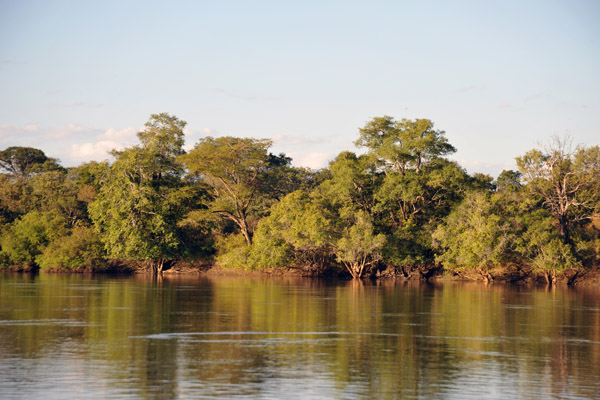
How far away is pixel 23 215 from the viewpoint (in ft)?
301

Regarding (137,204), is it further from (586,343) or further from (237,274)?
(586,343)

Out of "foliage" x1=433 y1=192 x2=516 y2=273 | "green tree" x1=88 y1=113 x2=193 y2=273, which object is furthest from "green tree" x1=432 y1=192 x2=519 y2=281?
"green tree" x1=88 y1=113 x2=193 y2=273

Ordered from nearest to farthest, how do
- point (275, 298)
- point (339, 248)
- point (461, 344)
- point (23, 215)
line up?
point (461, 344) < point (275, 298) < point (339, 248) < point (23, 215)

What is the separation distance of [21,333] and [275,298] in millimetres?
22494

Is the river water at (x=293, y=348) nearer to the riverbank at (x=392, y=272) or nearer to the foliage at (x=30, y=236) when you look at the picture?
the riverbank at (x=392, y=272)

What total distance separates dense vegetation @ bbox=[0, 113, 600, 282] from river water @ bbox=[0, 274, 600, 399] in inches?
945

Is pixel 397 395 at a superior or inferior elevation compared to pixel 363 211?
inferior

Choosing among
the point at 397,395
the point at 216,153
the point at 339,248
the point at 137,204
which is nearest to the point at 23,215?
the point at 137,204

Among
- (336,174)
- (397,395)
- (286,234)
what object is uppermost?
(336,174)

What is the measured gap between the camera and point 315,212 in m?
75.9

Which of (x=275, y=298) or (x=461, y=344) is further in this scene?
(x=275, y=298)

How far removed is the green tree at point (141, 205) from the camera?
259ft

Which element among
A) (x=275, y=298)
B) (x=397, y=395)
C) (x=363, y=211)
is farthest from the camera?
(x=363, y=211)

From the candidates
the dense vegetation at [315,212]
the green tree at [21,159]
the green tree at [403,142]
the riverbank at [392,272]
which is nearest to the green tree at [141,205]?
the dense vegetation at [315,212]
